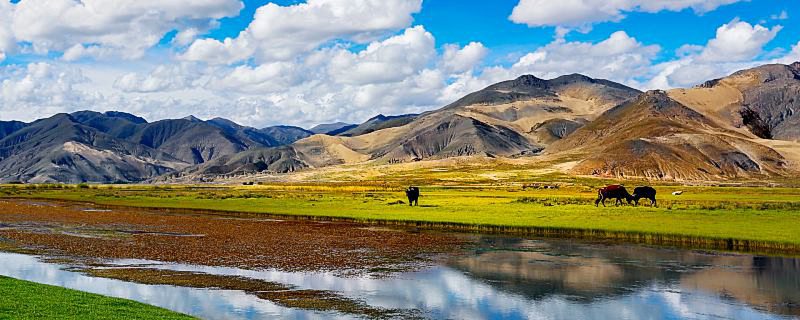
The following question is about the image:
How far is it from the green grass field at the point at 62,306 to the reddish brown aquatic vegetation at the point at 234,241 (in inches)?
621

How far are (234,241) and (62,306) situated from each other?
31.9 m

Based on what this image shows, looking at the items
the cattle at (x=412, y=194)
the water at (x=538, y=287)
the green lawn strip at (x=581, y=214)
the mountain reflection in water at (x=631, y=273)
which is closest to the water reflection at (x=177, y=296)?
the water at (x=538, y=287)

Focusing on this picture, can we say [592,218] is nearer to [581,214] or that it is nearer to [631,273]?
[581,214]

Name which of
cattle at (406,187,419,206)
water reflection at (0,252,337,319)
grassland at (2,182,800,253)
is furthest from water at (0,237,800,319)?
cattle at (406,187,419,206)

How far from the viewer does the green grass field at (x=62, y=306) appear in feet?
79.4

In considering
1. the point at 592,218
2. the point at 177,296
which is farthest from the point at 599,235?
the point at 177,296

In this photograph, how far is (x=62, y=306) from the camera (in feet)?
84.8

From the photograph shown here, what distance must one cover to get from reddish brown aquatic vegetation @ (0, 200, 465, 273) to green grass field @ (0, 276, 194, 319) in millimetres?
15772

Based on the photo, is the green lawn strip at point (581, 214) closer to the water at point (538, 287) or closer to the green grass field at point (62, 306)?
the water at point (538, 287)

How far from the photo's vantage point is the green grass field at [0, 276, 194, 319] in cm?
2420

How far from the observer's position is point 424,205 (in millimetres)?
93188

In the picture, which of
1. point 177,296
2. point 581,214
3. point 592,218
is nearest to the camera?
point 177,296

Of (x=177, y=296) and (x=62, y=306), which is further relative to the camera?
(x=177, y=296)

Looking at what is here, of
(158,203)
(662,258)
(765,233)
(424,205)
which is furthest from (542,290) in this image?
(158,203)
